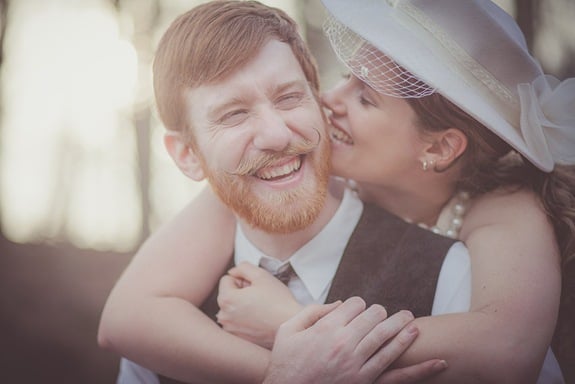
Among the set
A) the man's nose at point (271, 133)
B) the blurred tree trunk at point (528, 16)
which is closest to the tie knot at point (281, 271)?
the man's nose at point (271, 133)

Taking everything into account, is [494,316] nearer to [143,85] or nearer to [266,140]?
[266,140]

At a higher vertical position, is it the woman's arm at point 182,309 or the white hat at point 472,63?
the white hat at point 472,63

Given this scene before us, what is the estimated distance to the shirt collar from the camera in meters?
2.04

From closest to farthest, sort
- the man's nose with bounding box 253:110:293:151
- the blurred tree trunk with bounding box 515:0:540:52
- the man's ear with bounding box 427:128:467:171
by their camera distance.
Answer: the man's nose with bounding box 253:110:293:151 → the man's ear with bounding box 427:128:467:171 → the blurred tree trunk with bounding box 515:0:540:52

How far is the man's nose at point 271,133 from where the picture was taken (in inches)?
71.8

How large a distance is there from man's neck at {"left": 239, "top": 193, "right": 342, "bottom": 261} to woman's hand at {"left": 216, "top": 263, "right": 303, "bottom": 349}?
4.2 inches

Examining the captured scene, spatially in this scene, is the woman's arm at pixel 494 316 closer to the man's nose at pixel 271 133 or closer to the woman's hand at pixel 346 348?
the woman's hand at pixel 346 348

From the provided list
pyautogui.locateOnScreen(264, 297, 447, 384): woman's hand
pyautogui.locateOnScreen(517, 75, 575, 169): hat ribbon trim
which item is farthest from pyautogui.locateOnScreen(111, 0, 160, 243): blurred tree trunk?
pyautogui.locateOnScreen(517, 75, 575, 169): hat ribbon trim

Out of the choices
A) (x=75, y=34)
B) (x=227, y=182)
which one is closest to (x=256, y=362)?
(x=227, y=182)

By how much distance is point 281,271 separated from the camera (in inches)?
83.7

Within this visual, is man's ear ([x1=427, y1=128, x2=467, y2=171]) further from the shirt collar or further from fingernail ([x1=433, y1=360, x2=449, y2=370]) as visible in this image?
fingernail ([x1=433, y1=360, x2=449, y2=370])

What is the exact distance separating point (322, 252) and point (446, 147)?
65 centimetres

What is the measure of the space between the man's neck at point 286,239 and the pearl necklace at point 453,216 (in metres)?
0.43

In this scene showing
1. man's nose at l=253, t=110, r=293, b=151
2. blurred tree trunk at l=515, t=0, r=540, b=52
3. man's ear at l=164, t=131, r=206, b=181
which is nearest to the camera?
man's nose at l=253, t=110, r=293, b=151
